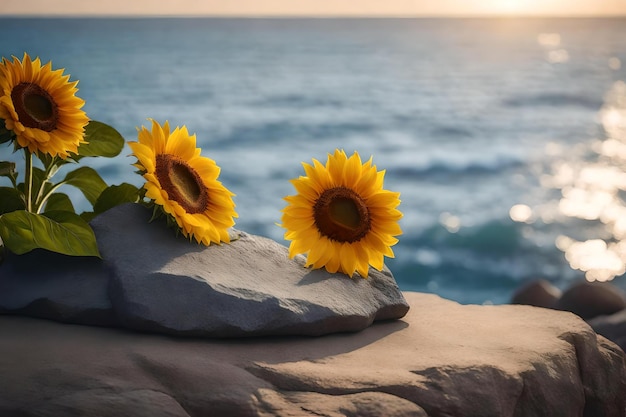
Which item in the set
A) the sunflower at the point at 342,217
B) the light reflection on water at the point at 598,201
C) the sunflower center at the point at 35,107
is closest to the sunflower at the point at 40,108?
the sunflower center at the point at 35,107

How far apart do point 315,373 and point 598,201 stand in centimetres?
818

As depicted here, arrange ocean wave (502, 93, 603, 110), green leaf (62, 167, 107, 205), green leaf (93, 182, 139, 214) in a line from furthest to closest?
ocean wave (502, 93, 603, 110), green leaf (62, 167, 107, 205), green leaf (93, 182, 139, 214)

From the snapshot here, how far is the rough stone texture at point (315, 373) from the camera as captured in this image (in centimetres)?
154

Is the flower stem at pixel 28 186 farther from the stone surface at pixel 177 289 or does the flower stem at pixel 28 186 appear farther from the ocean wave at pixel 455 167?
the ocean wave at pixel 455 167

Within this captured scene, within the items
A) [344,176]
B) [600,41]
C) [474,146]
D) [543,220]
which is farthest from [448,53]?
[344,176]

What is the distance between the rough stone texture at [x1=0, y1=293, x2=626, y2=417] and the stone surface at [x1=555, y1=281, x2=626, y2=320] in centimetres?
322

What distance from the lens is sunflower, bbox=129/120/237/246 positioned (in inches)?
75.1

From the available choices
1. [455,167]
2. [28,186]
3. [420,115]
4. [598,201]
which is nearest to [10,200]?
[28,186]

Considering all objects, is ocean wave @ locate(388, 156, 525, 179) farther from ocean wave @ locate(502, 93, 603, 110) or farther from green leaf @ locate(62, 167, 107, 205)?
green leaf @ locate(62, 167, 107, 205)

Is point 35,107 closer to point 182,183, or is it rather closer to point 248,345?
point 182,183

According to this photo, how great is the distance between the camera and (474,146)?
12914 millimetres

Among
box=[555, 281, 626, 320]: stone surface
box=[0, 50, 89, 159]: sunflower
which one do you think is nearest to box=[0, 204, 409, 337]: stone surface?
box=[0, 50, 89, 159]: sunflower

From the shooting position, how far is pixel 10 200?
6.59 ft

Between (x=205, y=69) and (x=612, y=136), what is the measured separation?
37.3ft
